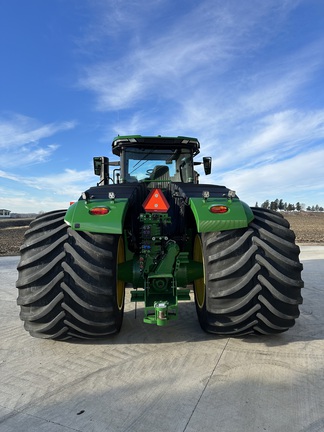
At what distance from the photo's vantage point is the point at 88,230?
2.89m

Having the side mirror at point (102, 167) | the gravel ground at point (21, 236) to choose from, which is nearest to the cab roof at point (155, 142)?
the side mirror at point (102, 167)

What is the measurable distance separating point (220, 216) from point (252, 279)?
2.17 ft

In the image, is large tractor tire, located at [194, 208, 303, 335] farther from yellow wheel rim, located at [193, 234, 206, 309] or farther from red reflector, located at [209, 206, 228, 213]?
yellow wheel rim, located at [193, 234, 206, 309]

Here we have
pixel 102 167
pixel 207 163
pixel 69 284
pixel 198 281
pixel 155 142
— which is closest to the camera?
pixel 69 284

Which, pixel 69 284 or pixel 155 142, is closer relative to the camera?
pixel 69 284

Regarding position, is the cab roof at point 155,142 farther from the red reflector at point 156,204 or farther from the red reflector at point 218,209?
the red reflector at point 218,209

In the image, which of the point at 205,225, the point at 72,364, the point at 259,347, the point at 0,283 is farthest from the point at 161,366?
the point at 0,283

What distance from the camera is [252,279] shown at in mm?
2936

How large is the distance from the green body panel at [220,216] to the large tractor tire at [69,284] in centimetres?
87

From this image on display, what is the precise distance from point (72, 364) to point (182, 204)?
6.91 ft

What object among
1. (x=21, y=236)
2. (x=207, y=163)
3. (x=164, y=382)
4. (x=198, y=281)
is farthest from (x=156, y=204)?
(x=21, y=236)

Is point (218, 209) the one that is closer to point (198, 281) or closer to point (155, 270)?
point (155, 270)

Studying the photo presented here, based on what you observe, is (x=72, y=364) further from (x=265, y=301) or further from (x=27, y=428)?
(x=265, y=301)

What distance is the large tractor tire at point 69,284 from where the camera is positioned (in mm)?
2875
